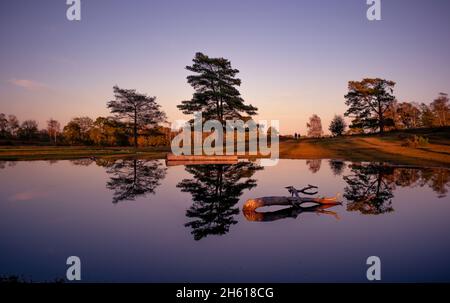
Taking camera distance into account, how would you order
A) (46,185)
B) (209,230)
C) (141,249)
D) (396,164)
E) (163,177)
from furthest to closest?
(396,164) < (163,177) < (46,185) < (209,230) < (141,249)

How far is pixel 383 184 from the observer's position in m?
20.0

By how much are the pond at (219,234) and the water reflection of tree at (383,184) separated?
14 centimetres

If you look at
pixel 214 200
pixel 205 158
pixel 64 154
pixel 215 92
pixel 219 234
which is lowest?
pixel 219 234

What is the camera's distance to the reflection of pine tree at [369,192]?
46.5 feet

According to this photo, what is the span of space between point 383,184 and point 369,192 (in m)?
3.31

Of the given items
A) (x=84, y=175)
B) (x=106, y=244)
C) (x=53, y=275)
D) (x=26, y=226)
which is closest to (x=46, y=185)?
(x=84, y=175)

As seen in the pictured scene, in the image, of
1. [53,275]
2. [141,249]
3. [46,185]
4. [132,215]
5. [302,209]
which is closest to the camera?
[53,275]

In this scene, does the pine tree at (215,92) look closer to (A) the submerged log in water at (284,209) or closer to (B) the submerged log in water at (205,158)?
(B) the submerged log in water at (205,158)

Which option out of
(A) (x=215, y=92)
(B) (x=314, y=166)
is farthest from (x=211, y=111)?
(B) (x=314, y=166)

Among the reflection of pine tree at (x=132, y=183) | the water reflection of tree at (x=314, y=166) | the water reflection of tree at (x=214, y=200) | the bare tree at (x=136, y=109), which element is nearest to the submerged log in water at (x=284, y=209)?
the water reflection of tree at (x=214, y=200)

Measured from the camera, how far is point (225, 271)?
7547 millimetres

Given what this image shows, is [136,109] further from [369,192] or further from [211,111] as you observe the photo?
[369,192]

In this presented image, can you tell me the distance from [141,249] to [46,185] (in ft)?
51.5

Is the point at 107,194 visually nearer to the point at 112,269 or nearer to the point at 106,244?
the point at 106,244
